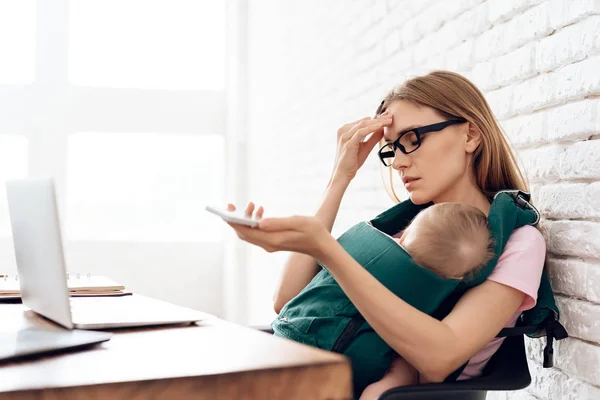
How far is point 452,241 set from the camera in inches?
60.4

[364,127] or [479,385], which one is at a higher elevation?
[364,127]

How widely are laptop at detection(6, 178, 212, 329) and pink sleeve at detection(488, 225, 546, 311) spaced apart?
65 cm

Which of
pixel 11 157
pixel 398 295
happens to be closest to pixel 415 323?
pixel 398 295

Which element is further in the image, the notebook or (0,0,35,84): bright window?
(0,0,35,84): bright window

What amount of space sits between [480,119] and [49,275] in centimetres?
110

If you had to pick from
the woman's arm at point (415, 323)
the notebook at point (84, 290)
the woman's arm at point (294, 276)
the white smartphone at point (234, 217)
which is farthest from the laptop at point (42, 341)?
the woman's arm at point (294, 276)

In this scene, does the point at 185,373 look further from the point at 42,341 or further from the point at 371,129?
the point at 371,129

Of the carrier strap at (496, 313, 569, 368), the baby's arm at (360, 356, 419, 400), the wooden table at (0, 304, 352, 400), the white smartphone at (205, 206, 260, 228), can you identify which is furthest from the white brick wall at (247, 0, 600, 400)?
the wooden table at (0, 304, 352, 400)

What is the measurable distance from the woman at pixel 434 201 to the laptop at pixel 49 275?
0.25 m

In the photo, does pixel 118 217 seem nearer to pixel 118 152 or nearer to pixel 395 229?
pixel 118 152

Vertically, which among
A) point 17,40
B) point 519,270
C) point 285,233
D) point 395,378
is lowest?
point 395,378

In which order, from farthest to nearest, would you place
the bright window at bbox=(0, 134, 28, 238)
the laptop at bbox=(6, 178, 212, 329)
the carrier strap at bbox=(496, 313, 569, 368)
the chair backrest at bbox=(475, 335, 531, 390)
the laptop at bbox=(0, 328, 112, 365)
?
1. the bright window at bbox=(0, 134, 28, 238)
2. the carrier strap at bbox=(496, 313, 569, 368)
3. the chair backrest at bbox=(475, 335, 531, 390)
4. the laptop at bbox=(6, 178, 212, 329)
5. the laptop at bbox=(0, 328, 112, 365)

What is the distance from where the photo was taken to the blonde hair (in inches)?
70.8

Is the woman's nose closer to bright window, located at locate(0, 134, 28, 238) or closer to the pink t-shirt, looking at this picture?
the pink t-shirt
